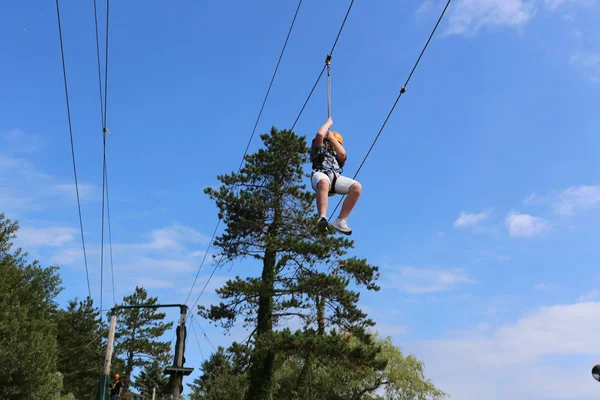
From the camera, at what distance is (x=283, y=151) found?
90.5 feet

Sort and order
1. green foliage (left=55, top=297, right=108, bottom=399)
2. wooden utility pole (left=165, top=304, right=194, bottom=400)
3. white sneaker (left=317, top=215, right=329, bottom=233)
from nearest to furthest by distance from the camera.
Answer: white sneaker (left=317, top=215, right=329, bottom=233), wooden utility pole (left=165, top=304, right=194, bottom=400), green foliage (left=55, top=297, right=108, bottom=399)

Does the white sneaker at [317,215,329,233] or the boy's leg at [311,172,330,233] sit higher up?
the boy's leg at [311,172,330,233]

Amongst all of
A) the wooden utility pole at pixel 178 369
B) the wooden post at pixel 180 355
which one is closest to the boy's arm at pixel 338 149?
the wooden utility pole at pixel 178 369

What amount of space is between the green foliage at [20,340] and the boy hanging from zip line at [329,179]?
2490 cm

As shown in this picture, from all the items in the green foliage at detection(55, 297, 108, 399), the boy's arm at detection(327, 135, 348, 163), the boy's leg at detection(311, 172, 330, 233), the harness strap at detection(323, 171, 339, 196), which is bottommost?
the boy's leg at detection(311, 172, 330, 233)

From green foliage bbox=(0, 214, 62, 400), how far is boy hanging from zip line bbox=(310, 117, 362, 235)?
2490 cm

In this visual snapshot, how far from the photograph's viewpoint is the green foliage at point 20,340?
2714cm

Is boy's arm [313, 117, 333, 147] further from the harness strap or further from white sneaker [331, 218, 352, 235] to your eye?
white sneaker [331, 218, 352, 235]

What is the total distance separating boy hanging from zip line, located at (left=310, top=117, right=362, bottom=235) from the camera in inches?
304

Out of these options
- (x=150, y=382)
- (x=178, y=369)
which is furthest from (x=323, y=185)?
(x=150, y=382)

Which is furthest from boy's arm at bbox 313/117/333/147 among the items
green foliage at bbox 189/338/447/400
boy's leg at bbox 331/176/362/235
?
green foliage at bbox 189/338/447/400

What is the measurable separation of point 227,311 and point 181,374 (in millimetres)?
8117

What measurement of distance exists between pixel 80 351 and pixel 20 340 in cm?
2510

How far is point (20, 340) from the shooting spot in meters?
28.8
